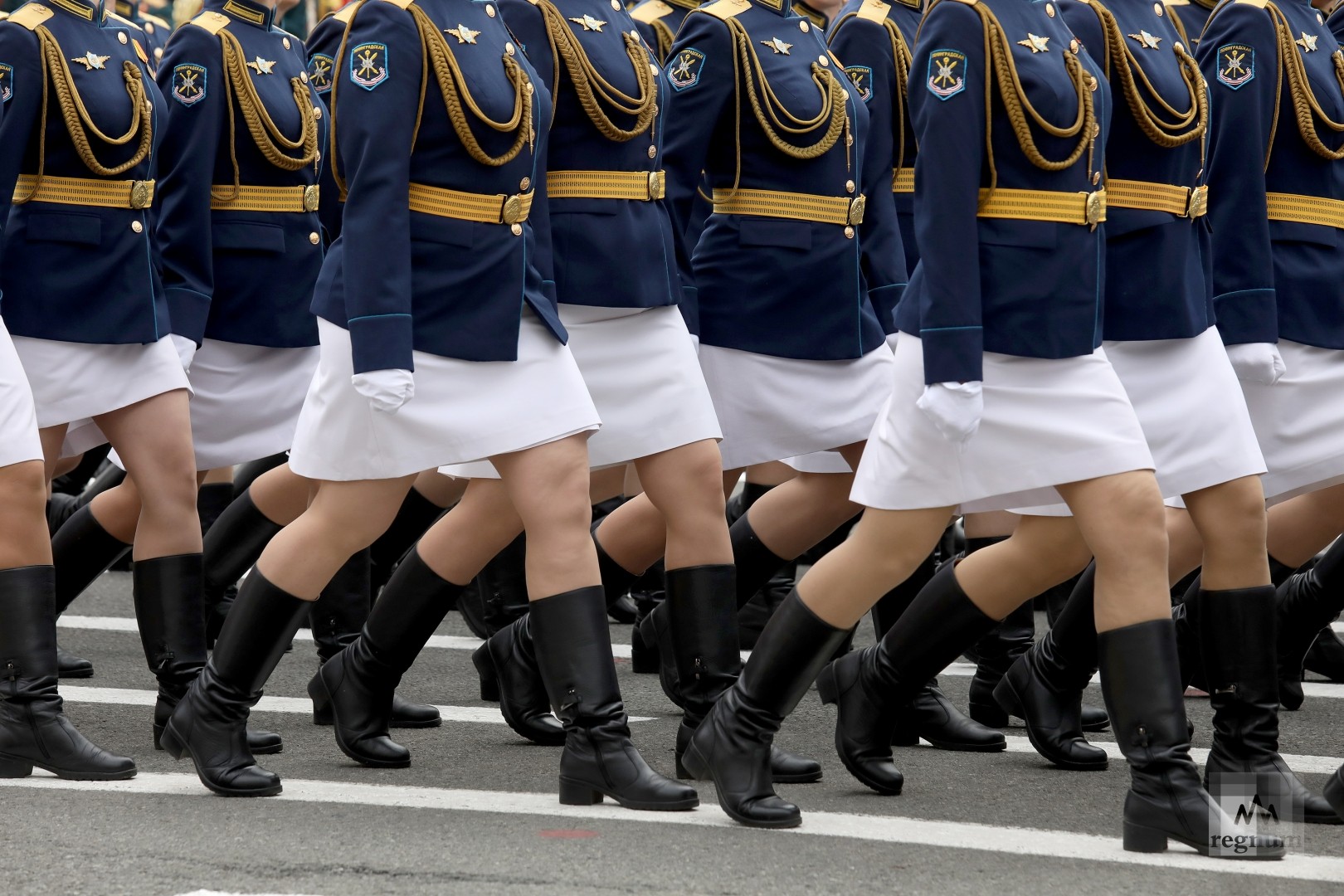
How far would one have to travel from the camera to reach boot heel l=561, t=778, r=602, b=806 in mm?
4375

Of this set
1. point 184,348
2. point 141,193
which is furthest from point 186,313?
point 141,193

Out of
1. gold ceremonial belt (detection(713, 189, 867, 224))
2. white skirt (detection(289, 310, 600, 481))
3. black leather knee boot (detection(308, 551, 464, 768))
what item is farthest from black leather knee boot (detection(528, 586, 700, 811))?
gold ceremonial belt (detection(713, 189, 867, 224))

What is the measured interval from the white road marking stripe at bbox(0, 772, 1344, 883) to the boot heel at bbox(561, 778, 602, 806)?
0.01 metres

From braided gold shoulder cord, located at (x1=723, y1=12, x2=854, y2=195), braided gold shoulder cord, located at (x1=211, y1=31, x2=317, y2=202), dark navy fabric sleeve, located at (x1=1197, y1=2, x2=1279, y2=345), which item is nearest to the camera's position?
dark navy fabric sleeve, located at (x1=1197, y1=2, x2=1279, y2=345)

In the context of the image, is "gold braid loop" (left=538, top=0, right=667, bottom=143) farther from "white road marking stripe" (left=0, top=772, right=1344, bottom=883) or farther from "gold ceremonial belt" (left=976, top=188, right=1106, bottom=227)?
"white road marking stripe" (left=0, top=772, right=1344, bottom=883)

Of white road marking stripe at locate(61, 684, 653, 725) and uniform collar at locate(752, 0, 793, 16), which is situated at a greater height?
uniform collar at locate(752, 0, 793, 16)

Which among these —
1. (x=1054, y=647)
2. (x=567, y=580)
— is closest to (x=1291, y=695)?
(x=1054, y=647)

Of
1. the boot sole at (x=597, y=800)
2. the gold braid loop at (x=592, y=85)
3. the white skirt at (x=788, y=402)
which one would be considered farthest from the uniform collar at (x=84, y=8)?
the boot sole at (x=597, y=800)

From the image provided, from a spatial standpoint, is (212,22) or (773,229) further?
(212,22)

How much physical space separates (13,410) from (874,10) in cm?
294

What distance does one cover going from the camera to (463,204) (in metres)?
4.43

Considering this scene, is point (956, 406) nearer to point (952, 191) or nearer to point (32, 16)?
point (952, 191)

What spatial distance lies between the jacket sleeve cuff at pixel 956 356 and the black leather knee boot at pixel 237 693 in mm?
1426

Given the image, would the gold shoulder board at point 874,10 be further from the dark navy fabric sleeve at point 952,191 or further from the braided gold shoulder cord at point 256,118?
the dark navy fabric sleeve at point 952,191
